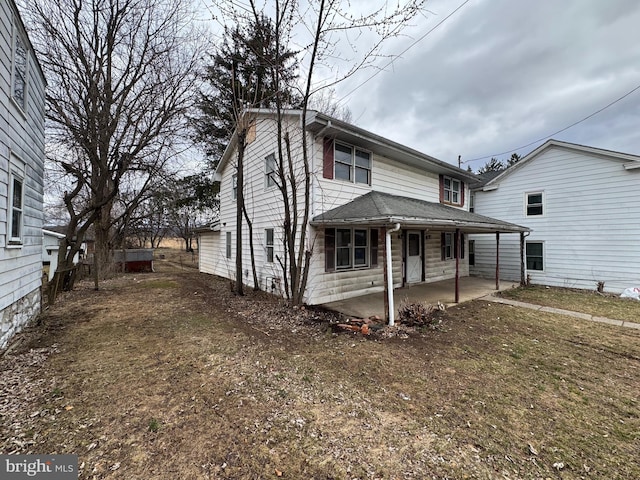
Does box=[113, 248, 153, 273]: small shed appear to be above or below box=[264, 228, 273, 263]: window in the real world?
below

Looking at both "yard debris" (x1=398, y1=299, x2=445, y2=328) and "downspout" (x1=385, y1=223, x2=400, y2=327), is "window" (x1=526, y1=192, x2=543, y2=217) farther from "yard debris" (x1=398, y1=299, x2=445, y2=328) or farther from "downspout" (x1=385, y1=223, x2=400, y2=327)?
"downspout" (x1=385, y1=223, x2=400, y2=327)

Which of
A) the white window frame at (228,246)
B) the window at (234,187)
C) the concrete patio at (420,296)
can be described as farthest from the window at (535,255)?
the white window frame at (228,246)

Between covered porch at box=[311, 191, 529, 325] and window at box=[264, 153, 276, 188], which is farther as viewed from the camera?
window at box=[264, 153, 276, 188]

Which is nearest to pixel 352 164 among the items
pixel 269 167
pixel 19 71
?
pixel 269 167

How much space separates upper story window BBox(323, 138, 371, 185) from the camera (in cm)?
790

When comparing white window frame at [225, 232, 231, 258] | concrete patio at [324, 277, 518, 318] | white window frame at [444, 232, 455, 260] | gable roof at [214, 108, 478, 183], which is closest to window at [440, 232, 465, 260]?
white window frame at [444, 232, 455, 260]

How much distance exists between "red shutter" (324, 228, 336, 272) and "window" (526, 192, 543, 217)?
1016 cm

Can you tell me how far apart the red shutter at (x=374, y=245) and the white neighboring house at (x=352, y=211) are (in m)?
0.03

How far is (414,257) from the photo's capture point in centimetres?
1099

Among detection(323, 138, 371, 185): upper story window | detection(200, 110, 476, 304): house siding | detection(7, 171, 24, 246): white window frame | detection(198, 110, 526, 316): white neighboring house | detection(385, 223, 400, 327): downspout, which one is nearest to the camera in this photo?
detection(7, 171, 24, 246): white window frame

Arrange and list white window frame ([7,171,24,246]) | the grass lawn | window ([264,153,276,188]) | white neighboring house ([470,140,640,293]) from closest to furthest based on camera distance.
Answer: the grass lawn, white window frame ([7,171,24,246]), window ([264,153,276,188]), white neighboring house ([470,140,640,293])

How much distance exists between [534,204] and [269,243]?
11.9 metres

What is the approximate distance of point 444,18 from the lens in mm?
6418

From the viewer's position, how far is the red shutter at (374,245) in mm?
9070
